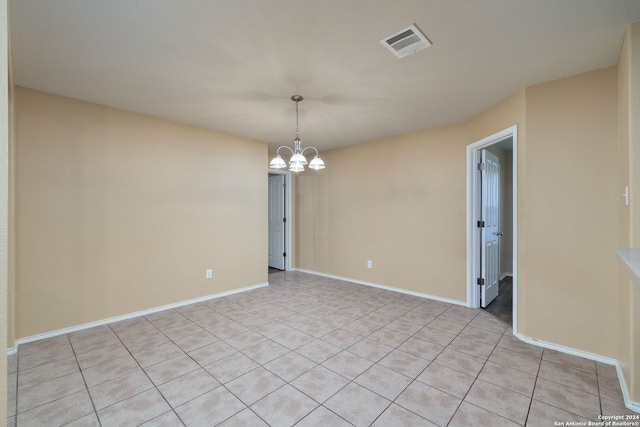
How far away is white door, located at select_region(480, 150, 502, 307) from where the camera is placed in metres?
3.58

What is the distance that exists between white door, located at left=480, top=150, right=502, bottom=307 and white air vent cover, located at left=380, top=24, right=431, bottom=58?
211 cm

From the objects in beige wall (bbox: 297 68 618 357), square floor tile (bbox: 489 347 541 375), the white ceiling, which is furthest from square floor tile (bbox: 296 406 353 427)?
the white ceiling

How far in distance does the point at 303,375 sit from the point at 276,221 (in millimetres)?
4191

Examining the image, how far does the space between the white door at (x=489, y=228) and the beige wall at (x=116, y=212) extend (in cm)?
341

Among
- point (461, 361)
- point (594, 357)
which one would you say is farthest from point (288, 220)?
point (594, 357)

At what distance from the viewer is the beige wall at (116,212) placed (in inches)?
105

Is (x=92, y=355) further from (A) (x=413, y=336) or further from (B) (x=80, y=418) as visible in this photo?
(A) (x=413, y=336)

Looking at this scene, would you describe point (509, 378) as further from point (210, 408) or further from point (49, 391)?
point (49, 391)

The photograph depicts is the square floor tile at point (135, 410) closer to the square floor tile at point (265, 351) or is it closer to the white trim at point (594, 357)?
the square floor tile at point (265, 351)

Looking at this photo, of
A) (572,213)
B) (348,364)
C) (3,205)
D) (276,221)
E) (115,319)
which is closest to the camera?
(3,205)

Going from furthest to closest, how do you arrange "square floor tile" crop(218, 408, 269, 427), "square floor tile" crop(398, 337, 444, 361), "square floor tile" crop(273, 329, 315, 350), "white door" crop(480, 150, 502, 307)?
"white door" crop(480, 150, 502, 307) < "square floor tile" crop(273, 329, 315, 350) < "square floor tile" crop(398, 337, 444, 361) < "square floor tile" crop(218, 408, 269, 427)

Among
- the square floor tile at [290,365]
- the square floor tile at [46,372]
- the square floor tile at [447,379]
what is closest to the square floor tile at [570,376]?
the square floor tile at [447,379]

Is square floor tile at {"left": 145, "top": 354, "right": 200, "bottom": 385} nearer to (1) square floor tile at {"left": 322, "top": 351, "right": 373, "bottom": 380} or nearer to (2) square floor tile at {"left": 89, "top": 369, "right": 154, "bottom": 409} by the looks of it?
(2) square floor tile at {"left": 89, "top": 369, "right": 154, "bottom": 409}

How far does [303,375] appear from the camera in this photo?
6.89ft
